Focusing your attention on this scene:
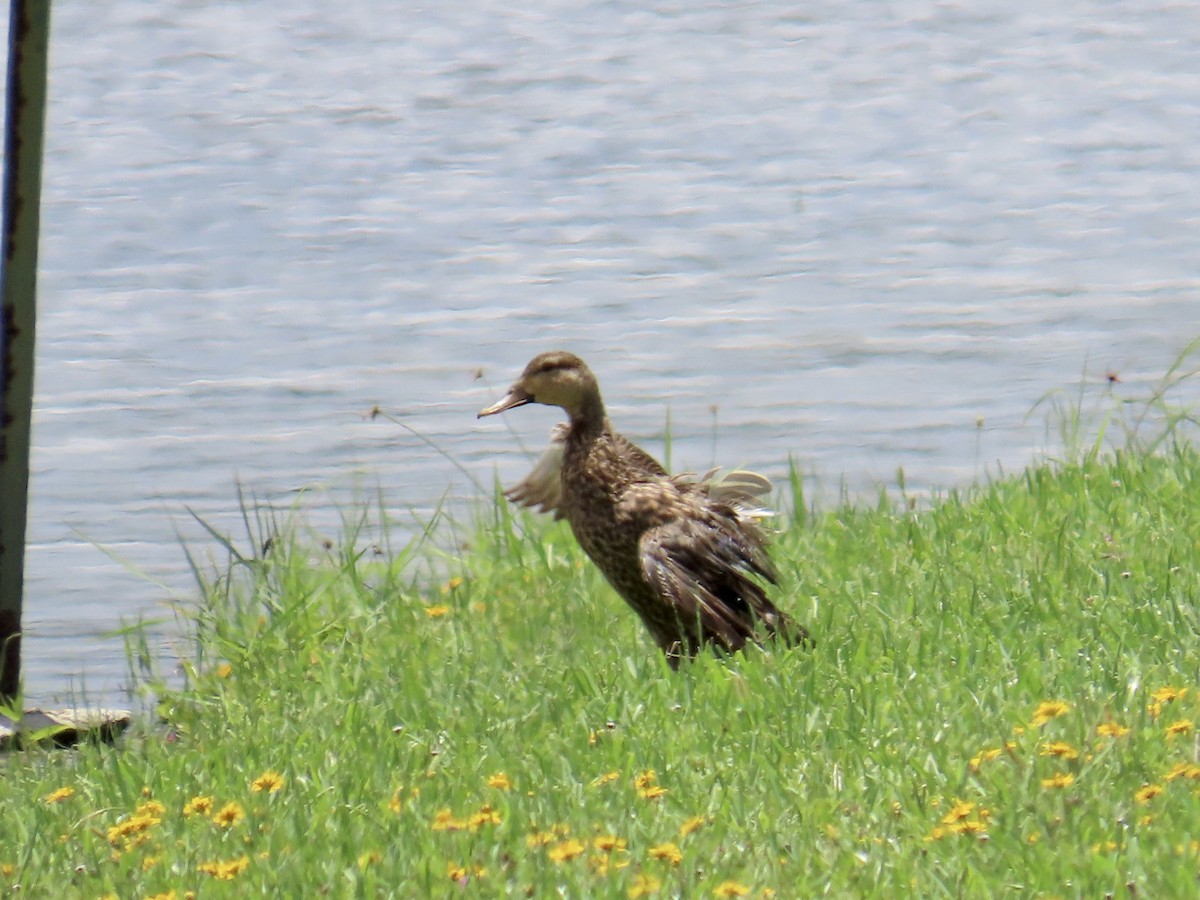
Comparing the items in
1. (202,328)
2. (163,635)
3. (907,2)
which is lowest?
(163,635)

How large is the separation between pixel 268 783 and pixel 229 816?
19 centimetres

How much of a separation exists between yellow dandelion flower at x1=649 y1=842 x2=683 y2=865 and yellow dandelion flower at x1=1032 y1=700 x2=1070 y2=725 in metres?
0.85

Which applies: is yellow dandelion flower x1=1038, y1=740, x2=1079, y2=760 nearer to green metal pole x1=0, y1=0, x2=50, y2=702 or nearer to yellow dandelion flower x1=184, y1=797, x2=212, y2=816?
yellow dandelion flower x1=184, y1=797, x2=212, y2=816

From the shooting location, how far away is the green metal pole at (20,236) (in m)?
6.13

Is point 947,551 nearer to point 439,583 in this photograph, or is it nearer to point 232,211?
point 439,583

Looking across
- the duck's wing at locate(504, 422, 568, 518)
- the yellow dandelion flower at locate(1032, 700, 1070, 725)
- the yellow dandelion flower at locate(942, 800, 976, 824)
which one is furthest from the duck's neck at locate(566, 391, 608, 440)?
the yellow dandelion flower at locate(942, 800, 976, 824)

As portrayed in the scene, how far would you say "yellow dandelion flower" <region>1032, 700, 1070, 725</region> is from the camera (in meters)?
4.57

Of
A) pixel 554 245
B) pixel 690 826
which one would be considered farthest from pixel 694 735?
pixel 554 245

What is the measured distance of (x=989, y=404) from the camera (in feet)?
30.9

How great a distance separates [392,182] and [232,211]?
1.14m

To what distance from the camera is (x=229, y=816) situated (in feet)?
15.2

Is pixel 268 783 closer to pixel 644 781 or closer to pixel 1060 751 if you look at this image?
pixel 644 781

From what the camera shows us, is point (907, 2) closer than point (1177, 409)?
No

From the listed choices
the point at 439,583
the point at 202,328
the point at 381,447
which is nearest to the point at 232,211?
the point at 202,328
